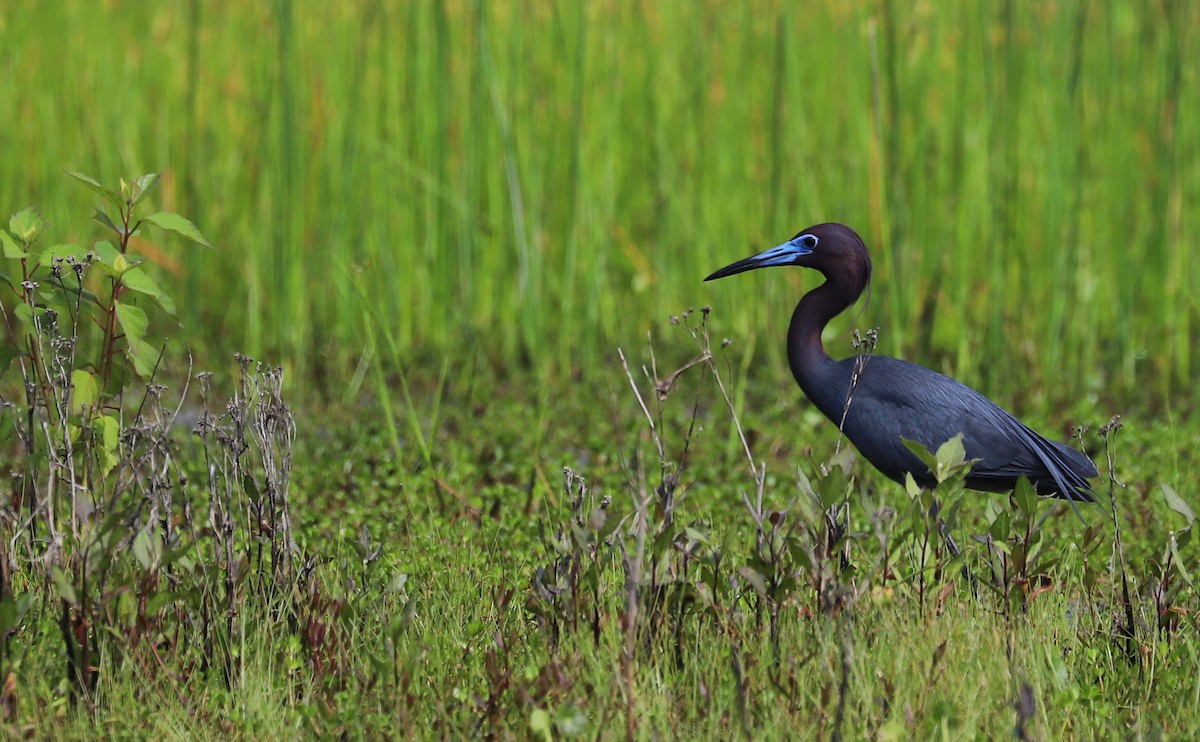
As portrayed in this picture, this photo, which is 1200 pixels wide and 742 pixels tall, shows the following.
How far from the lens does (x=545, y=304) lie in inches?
243

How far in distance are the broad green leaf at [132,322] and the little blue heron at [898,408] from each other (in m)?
1.50

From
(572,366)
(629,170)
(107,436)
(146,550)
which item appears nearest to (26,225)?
(107,436)

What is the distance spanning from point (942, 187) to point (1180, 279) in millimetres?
1081

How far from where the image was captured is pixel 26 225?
10.6 feet

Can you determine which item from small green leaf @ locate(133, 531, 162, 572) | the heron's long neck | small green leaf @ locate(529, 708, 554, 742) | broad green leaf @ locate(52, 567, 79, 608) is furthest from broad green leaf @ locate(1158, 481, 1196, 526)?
broad green leaf @ locate(52, 567, 79, 608)

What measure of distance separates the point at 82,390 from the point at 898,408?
2.03 m

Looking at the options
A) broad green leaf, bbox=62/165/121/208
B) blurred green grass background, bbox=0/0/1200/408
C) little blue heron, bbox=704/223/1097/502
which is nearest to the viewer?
broad green leaf, bbox=62/165/121/208

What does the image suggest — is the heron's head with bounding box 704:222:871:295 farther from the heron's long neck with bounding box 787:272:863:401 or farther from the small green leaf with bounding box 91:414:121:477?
the small green leaf with bounding box 91:414:121:477

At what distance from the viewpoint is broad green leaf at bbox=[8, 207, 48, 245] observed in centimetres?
323

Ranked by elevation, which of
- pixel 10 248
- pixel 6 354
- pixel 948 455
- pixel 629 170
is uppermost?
pixel 629 170

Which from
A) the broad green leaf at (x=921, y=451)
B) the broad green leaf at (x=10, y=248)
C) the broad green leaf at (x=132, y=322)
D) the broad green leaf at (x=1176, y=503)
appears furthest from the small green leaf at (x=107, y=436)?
the broad green leaf at (x=1176, y=503)

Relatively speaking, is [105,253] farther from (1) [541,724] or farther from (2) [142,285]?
(1) [541,724]

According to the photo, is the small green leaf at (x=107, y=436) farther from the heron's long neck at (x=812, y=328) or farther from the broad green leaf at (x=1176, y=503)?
the broad green leaf at (x=1176, y=503)

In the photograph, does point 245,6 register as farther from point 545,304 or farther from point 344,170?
point 545,304
